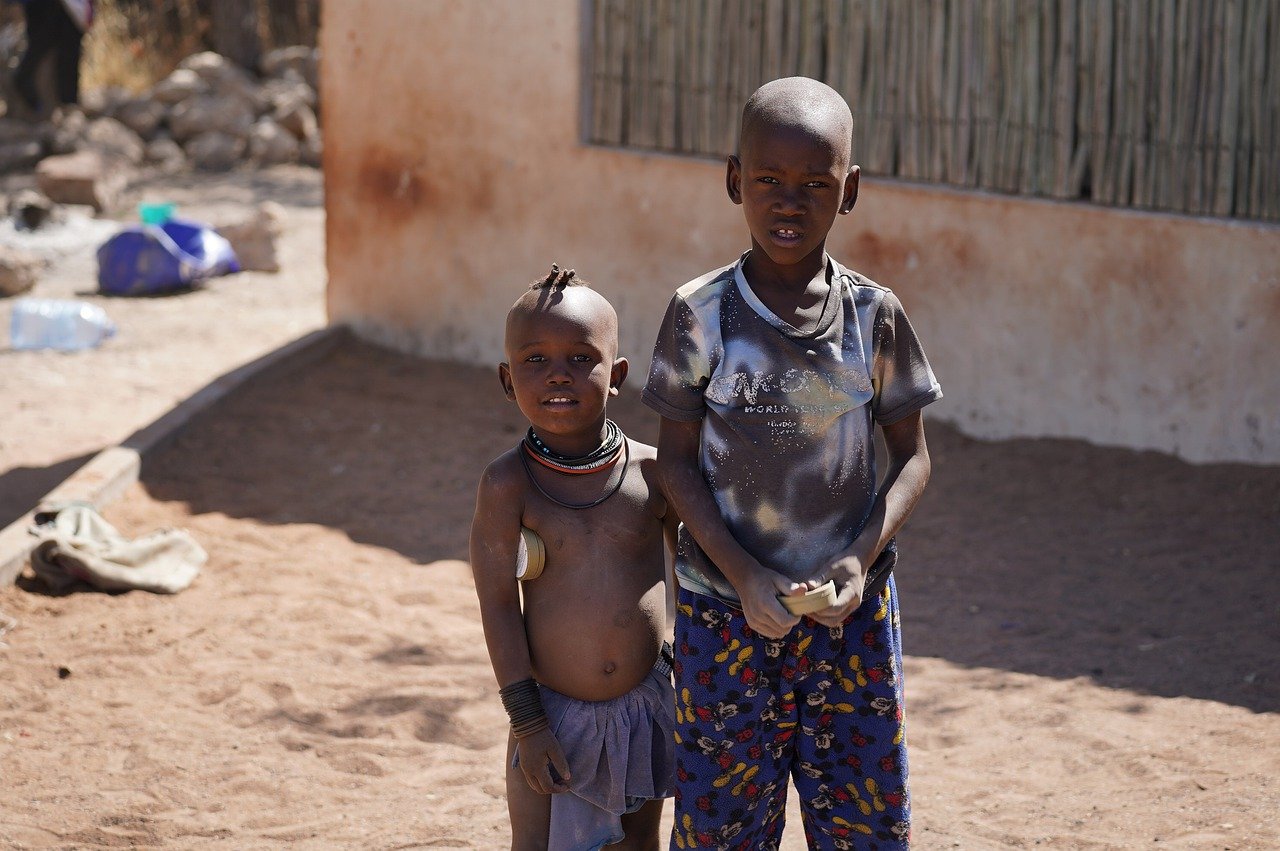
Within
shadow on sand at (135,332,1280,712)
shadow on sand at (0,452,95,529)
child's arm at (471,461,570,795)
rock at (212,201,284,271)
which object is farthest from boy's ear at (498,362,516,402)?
rock at (212,201,284,271)

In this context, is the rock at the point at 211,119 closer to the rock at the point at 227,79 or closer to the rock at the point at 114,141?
the rock at the point at 227,79

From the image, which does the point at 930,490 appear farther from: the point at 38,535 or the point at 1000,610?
the point at 38,535

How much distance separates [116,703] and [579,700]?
7.12 ft

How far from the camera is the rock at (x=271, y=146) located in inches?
544

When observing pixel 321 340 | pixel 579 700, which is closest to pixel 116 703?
pixel 579 700

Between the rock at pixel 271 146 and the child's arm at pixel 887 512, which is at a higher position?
the child's arm at pixel 887 512

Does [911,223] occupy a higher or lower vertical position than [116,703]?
higher

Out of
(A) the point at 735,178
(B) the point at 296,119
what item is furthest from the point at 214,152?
(A) the point at 735,178

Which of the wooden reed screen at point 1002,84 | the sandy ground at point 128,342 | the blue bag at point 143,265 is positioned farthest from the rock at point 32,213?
the wooden reed screen at point 1002,84

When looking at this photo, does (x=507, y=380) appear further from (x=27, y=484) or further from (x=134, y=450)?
(x=27, y=484)

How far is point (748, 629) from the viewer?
234cm

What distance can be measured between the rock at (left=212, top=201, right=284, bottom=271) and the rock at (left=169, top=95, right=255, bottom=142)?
13.9ft

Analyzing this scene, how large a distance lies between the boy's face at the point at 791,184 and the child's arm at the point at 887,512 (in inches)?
14.9

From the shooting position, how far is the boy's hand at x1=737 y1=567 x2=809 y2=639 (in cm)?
217
